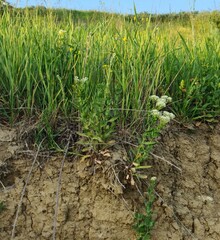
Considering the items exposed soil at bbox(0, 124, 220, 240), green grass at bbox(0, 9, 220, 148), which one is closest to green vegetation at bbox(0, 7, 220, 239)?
green grass at bbox(0, 9, 220, 148)

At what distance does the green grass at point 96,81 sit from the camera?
9.13ft

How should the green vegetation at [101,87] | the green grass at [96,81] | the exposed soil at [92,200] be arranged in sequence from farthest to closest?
the green grass at [96,81] < the green vegetation at [101,87] < the exposed soil at [92,200]

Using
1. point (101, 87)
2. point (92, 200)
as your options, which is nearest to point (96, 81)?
point (101, 87)

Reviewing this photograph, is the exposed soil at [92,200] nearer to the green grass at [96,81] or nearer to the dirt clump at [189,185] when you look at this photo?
the dirt clump at [189,185]

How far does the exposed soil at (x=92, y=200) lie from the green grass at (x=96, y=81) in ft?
0.65

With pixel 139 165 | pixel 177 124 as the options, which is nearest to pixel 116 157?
pixel 139 165

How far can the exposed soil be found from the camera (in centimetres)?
253

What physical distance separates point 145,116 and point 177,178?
449mm

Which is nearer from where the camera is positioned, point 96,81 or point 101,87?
point 101,87

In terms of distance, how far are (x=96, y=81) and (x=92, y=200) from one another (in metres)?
0.83

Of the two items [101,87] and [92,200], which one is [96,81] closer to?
[101,87]

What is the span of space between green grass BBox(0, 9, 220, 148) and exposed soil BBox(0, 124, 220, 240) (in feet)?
0.65

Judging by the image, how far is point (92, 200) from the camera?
8.54ft

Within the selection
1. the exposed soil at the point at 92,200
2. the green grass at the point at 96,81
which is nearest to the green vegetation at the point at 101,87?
the green grass at the point at 96,81
